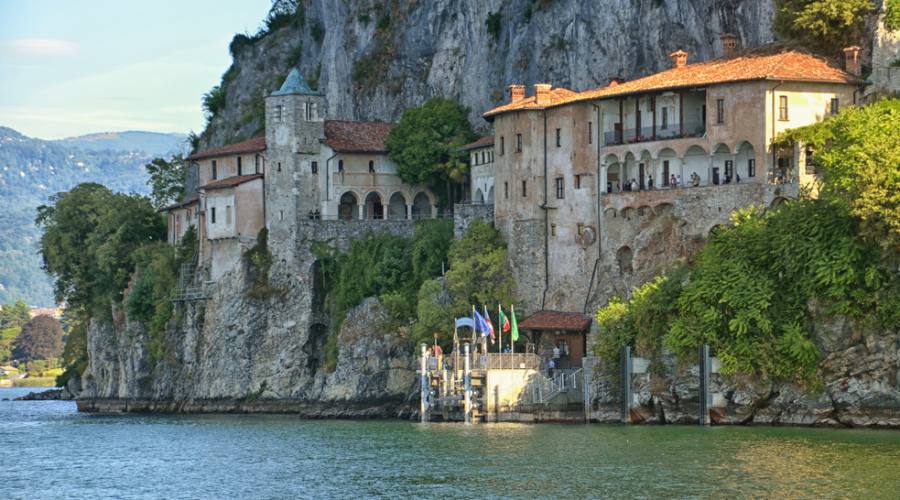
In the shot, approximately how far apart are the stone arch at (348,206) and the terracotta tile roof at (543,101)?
47.9 ft

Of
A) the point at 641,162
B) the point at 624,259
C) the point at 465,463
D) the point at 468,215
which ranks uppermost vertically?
the point at 641,162

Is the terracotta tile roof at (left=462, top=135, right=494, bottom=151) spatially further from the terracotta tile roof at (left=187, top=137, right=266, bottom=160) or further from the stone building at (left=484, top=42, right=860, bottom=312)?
the terracotta tile roof at (left=187, top=137, right=266, bottom=160)

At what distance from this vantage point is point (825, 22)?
8706 cm

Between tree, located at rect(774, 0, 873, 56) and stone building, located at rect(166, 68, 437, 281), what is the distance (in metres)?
27.7

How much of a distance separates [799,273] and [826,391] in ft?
15.7

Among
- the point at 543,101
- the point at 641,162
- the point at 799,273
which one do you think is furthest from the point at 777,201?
the point at 543,101

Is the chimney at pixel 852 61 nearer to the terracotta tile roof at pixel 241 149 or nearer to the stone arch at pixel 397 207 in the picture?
the stone arch at pixel 397 207

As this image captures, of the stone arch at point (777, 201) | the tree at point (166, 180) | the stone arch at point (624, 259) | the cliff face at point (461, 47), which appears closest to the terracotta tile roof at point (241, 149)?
the cliff face at point (461, 47)

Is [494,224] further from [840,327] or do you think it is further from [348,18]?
[348,18]

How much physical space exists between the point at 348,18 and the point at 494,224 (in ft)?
106

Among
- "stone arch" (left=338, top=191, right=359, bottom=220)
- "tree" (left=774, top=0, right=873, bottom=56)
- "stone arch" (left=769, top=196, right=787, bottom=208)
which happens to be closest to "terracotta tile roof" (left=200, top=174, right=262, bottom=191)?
"stone arch" (left=338, top=191, right=359, bottom=220)

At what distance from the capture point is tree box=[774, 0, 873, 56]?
86312 millimetres

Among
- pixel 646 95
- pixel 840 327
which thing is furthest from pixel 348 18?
pixel 840 327

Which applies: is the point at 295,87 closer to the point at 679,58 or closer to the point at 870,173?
the point at 679,58
